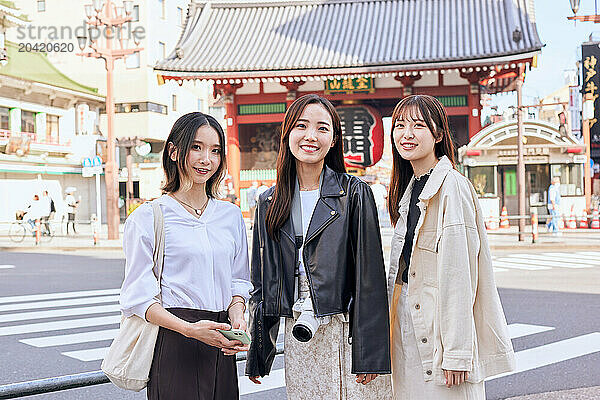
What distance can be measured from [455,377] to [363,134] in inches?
714

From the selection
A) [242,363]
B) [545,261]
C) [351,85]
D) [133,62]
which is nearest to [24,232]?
[351,85]

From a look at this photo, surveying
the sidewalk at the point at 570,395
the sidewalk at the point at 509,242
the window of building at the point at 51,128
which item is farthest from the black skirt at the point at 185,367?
the window of building at the point at 51,128

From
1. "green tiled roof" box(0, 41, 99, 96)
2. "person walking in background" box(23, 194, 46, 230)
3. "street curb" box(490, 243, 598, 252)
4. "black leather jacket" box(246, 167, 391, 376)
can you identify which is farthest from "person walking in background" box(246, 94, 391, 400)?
"green tiled roof" box(0, 41, 99, 96)

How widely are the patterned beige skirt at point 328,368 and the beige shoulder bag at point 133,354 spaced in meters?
0.63

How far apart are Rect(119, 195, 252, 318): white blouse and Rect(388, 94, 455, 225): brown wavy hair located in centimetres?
88

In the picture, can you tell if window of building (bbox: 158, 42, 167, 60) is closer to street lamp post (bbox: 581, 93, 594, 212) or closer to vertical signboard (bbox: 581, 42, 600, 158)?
vertical signboard (bbox: 581, 42, 600, 158)

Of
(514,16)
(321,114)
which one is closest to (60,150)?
(514,16)

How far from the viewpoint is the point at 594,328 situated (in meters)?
7.32

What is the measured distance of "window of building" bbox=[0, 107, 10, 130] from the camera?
29.5 m

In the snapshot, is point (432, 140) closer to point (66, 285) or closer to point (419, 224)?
point (419, 224)

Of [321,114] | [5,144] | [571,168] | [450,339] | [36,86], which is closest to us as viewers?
[450,339]

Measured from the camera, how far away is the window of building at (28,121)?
30.9 m

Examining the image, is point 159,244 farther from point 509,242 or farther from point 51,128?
point 51,128

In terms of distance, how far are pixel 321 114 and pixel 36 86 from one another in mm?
31514
